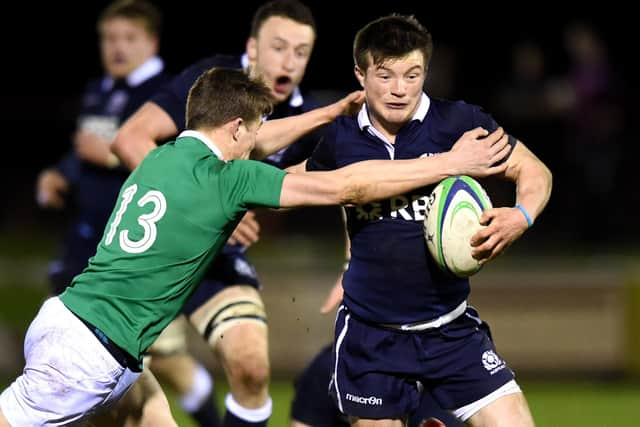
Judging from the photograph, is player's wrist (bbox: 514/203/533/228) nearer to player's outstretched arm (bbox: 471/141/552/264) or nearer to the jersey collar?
player's outstretched arm (bbox: 471/141/552/264)

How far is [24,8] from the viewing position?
18.5 metres

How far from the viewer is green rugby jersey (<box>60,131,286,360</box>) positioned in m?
5.84

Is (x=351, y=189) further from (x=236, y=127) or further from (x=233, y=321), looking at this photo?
(x=233, y=321)

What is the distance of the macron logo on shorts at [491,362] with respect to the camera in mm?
6059

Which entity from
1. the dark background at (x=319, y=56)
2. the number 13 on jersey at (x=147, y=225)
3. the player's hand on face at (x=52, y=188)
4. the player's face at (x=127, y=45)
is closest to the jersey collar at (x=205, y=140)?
the number 13 on jersey at (x=147, y=225)

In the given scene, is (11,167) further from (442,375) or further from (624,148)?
(442,375)

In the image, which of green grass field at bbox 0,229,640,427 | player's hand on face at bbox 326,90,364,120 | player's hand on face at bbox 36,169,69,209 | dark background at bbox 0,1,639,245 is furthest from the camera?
dark background at bbox 0,1,639,245

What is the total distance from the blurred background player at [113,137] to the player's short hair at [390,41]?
3.06 metres

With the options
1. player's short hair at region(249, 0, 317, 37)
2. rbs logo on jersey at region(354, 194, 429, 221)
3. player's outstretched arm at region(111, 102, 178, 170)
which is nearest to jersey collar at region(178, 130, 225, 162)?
rbs logo on jersey at region(354, 194, 429, 221)

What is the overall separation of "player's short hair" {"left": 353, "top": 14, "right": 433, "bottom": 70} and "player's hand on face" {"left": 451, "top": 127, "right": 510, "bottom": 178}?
41cm

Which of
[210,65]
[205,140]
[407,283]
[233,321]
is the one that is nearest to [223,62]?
[210,65]

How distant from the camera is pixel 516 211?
19.6ft

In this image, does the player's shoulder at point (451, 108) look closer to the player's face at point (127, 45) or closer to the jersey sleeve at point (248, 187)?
the jersey sleeve at point (248, 187)

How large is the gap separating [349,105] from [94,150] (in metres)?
2.85
